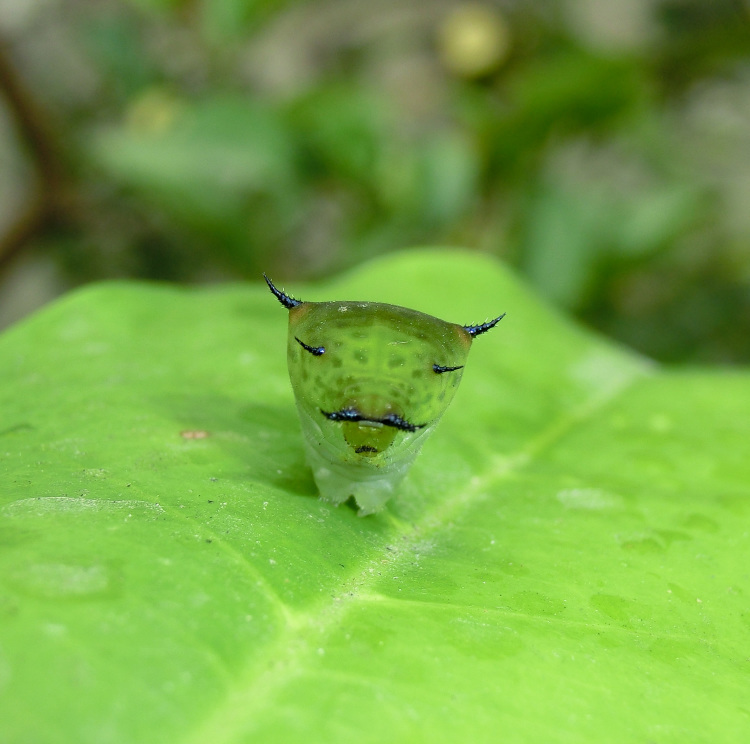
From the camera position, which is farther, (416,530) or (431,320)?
(416,530)

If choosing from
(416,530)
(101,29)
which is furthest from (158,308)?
(101,29)

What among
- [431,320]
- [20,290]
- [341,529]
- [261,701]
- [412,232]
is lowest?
[20,290]

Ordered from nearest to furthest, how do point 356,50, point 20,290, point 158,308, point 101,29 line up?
point 158,308 → point 101,29 → point 20,290 → point 356,50

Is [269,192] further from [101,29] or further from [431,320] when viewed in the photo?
[431,320]

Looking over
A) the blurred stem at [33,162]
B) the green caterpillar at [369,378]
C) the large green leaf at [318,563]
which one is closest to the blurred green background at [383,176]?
the blurred stem at [33,162]

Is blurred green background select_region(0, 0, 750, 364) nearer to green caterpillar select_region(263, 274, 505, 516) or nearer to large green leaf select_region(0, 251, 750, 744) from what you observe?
large green leaf select_region(0, 251, 750, 744)

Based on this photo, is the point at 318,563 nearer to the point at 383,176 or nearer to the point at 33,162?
the point at 383,176
